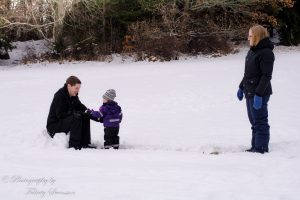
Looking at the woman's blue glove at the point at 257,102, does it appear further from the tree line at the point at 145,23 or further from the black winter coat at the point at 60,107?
the tree line at the point at 145,23

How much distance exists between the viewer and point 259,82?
5512 mm

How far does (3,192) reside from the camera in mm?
4277

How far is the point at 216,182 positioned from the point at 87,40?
60.9 ft

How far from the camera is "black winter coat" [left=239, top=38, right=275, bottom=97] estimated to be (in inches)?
213

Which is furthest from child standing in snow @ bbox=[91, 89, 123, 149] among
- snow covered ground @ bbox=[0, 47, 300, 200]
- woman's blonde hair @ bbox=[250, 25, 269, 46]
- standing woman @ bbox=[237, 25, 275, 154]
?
woman's blonde hair @ bbox=[250, 25, 269, 46]

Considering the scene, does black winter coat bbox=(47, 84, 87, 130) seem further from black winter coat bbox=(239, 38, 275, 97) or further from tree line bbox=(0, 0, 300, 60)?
tree line bbox=(0, 0, 300, 60)

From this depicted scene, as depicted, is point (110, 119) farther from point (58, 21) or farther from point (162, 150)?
point (58, 21)

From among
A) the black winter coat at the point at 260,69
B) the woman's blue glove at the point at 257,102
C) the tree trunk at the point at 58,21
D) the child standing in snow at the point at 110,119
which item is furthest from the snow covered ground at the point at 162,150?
the tree trunk at the point at 58,21

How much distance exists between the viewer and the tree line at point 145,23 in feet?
67.5

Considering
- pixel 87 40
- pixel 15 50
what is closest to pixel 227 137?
pixel 87 40

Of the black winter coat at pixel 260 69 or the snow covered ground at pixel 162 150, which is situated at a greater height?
the black winter coat at pixel 260 69

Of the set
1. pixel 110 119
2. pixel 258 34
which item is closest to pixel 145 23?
pixel 110 119

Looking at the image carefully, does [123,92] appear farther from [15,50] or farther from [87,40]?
[15,50]

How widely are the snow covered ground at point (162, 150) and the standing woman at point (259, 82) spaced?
32 centimetres
